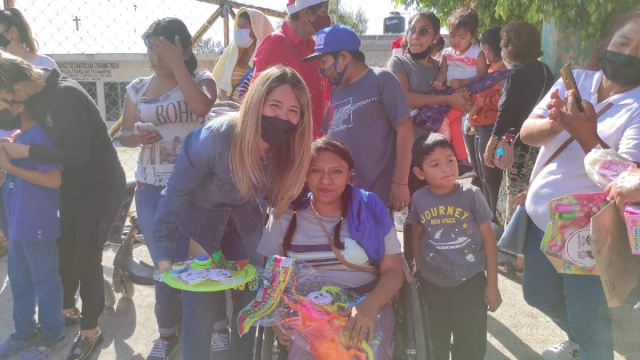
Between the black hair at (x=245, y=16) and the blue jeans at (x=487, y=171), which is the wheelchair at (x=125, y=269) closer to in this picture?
the black hair at (x=245, y=16)

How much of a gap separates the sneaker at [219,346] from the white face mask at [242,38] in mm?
2357

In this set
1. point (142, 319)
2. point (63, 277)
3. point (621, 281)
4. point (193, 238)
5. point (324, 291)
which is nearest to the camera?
point (621, 281)

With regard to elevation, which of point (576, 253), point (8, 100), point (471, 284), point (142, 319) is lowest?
point (142, 319)

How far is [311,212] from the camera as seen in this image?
2275mm

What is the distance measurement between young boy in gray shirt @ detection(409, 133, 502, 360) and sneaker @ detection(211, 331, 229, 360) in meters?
1.02

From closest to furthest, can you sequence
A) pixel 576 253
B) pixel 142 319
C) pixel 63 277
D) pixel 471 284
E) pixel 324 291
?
pixel 576 253 < pixel 324 291 < pixel 471 284 < pixel 63 277 < pixel 142 319

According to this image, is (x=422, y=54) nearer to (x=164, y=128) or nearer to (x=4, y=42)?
(x=164, y=128)

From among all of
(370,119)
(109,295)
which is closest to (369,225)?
(370,119)

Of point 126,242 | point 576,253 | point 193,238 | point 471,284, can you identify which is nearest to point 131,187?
point 126,242

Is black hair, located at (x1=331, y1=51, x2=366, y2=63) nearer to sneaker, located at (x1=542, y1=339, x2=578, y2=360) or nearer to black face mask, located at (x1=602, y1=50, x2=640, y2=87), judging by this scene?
black face mask, located at (x1=602, y1=50, x2=640, y2=87)

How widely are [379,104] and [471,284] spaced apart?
1004 millimetres

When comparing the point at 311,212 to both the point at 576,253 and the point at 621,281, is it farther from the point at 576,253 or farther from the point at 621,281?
the point at 621,281

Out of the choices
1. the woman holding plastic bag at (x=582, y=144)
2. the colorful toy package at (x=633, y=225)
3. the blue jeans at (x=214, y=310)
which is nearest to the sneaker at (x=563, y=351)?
the woman holding plastic bag at (x=582, y=144)

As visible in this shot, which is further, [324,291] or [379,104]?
[379,104]
